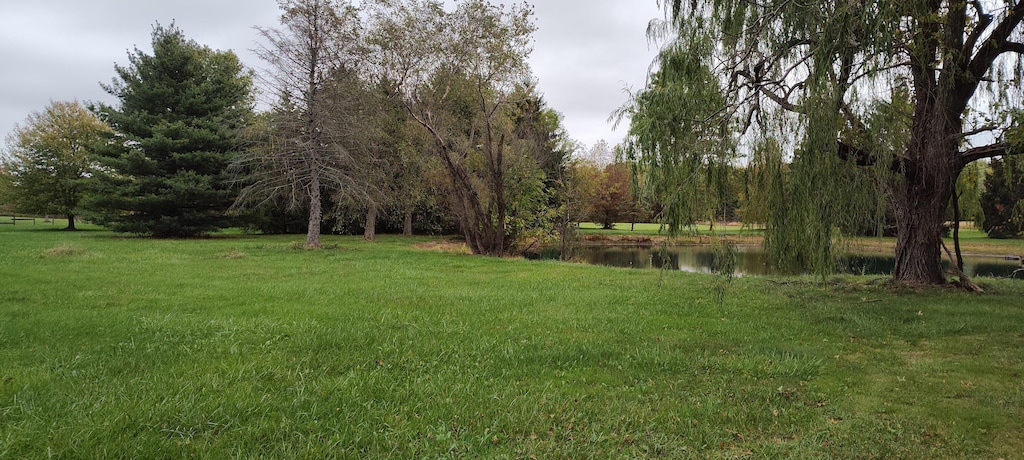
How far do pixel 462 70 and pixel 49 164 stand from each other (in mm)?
24535

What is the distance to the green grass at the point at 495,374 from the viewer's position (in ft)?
9.50

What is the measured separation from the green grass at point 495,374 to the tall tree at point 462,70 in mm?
9377

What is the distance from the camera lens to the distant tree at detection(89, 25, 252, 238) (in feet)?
65.2

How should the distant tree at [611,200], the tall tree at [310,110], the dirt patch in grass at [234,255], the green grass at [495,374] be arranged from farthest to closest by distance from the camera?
the distant tree at [611,200]
the tall tree at [310,110]
the dirt patch in grass at [234,255]
the green grass at [495,374]

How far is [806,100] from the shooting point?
4941mm

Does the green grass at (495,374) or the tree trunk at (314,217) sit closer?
the green grass at (495,374)

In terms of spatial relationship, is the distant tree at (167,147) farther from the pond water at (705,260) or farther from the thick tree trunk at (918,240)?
the thick tree trunk at (918,240)

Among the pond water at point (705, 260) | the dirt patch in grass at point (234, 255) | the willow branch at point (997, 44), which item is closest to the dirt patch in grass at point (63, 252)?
the dirt patch in grass at point (234, 255)

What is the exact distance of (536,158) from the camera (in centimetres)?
2225

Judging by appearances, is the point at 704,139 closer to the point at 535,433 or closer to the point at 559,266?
the point at 535,433

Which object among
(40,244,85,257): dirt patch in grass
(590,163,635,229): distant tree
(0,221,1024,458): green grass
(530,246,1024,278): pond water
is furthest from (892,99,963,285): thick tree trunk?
(590,163,635,229): distant tree

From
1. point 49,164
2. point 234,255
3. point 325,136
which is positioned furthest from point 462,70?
point 49,164

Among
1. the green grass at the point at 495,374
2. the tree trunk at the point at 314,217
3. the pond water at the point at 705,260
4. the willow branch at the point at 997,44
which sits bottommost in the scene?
the pond water at the point at 705,260

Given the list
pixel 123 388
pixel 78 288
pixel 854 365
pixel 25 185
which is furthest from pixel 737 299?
pixel 25 185
